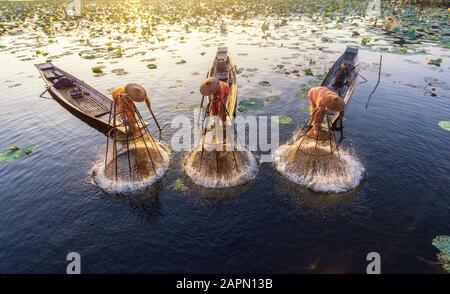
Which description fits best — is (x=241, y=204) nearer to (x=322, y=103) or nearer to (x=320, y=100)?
(x=322, y=103)

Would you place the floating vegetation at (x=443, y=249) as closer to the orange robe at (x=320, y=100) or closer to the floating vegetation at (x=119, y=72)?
the orange robe at (x=320, y=100)

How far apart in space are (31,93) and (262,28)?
109 feet

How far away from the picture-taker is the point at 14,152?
1552cm

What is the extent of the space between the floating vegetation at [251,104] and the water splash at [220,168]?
5303 millimetres

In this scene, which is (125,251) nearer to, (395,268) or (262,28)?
(395,268)

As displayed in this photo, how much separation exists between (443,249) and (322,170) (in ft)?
17.4

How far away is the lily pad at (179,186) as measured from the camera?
1274 cm

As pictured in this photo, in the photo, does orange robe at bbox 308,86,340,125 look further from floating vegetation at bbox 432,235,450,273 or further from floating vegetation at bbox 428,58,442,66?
floating vegetation at bbox 428,58,442,66

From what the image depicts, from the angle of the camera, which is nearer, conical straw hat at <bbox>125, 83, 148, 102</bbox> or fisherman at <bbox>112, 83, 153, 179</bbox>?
fisherman at <bbox>112, 83, 153, 179</bbox>

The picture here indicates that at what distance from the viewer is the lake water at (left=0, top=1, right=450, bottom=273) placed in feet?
31.9

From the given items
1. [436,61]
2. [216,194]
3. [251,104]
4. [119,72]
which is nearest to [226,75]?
[251,104]

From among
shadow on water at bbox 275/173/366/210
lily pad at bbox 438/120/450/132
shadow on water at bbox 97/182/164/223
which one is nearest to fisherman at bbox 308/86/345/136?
shadow on water at bbox 275/173/366/210

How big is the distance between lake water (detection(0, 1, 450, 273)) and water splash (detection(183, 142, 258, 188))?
433mm
